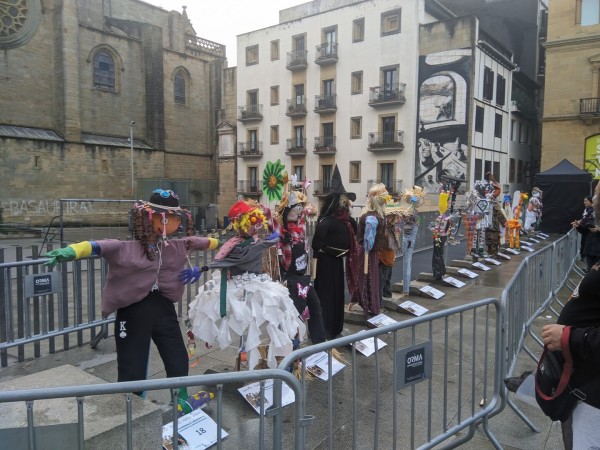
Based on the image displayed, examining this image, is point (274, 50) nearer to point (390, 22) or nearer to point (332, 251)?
point (390, 22)

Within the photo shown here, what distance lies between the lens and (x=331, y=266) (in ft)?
19.2

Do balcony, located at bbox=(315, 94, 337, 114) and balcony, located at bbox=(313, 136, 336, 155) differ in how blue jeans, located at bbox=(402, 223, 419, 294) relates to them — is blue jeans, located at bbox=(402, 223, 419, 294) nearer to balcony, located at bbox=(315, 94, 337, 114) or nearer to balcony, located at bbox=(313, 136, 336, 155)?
balcony, located at bbox=(313, 136, 336, 155)

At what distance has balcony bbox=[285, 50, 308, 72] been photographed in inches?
1351

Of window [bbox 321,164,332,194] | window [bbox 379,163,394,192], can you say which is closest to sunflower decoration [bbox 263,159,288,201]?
window [bbox 379,163,394,192]

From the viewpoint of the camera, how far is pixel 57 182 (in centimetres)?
2861

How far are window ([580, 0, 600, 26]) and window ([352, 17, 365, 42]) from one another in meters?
12.9

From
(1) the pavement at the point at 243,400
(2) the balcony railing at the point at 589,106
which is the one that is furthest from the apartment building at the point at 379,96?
(1) the pavement at the point at 243,400

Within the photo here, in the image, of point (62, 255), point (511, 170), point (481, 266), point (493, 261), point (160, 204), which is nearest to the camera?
point (62, 255)

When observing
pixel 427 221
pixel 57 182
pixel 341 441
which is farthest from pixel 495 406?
pixel 57 182

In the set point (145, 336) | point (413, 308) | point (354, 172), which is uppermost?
point (354, 172)

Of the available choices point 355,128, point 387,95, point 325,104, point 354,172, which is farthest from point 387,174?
point 325,104

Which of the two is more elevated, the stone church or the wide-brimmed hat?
the stone church

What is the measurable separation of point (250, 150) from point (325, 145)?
276 inches

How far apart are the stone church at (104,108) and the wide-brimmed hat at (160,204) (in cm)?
2324
